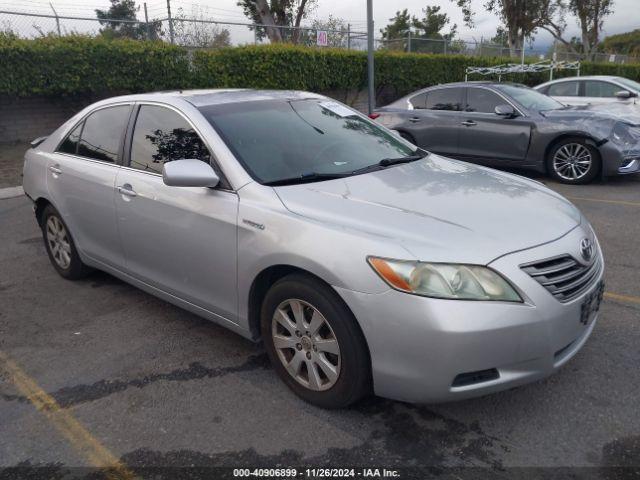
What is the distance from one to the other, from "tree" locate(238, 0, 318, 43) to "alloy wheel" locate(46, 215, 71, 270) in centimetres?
1253

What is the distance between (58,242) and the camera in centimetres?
493

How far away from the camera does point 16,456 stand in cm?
270

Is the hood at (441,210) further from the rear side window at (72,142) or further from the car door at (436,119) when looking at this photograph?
the car door at (436,119)

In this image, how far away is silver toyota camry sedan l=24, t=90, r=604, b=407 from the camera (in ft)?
8.25

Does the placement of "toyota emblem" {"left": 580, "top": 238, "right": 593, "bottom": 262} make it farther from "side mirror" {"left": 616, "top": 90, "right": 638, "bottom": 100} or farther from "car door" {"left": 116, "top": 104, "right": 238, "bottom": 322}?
"side mirror" {"left": 616, "top": 90, "right": 638, "bottom": 100}

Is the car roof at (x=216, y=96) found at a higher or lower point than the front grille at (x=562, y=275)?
higher

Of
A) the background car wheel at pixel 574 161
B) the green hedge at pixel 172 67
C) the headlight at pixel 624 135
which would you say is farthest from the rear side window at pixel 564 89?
the green hedge at pixel 172 67

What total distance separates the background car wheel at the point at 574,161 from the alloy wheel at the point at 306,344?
6.81 m

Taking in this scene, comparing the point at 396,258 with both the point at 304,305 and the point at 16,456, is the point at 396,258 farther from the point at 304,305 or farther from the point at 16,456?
the point at 16,456

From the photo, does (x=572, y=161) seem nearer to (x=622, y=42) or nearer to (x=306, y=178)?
(x=306, y=178)

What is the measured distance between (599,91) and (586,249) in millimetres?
10760

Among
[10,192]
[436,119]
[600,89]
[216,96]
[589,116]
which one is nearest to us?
[216,96]

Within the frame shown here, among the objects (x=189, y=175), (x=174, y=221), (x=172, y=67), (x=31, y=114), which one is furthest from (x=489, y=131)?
(x=31, y=114)

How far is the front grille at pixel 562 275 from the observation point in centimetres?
260
